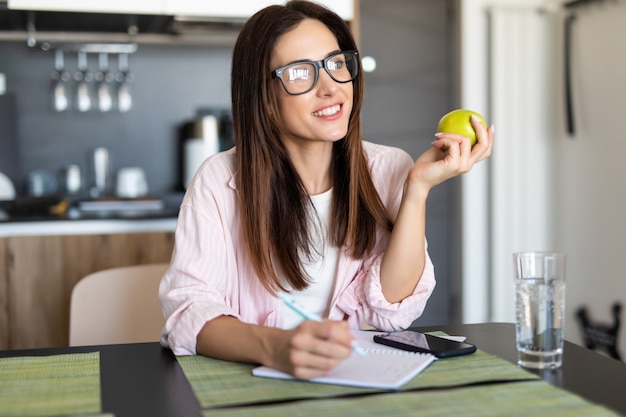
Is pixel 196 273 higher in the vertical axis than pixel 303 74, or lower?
lower

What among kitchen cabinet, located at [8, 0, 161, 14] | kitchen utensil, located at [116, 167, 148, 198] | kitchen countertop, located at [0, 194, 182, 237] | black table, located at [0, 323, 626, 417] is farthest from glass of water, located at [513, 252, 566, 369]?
kitchen utensil, located at [116, 167, 148, 198]

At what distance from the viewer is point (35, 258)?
9.14 feet

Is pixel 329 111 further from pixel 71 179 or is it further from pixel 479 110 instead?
pixel 71 179

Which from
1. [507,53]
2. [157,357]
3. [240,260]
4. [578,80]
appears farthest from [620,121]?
[157,357]

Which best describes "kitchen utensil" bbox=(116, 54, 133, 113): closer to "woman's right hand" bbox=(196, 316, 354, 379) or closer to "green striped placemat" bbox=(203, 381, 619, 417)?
"woman's right hand" bbox=(196, 316, 354, 379)

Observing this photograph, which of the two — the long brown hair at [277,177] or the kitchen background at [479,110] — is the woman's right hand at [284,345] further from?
the kitchen background at [479,110]

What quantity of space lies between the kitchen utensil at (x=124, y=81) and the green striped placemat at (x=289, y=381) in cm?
241

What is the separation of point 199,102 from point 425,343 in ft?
8.20

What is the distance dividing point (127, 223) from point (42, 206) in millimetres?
307

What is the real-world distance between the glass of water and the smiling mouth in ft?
1.55

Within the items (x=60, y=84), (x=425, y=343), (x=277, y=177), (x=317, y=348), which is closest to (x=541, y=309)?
(x=425, y=343)

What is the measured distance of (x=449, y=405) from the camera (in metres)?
0.87

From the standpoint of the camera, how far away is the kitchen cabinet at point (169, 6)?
293 cm

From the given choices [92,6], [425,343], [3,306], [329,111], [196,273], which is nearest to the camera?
[425,343]
